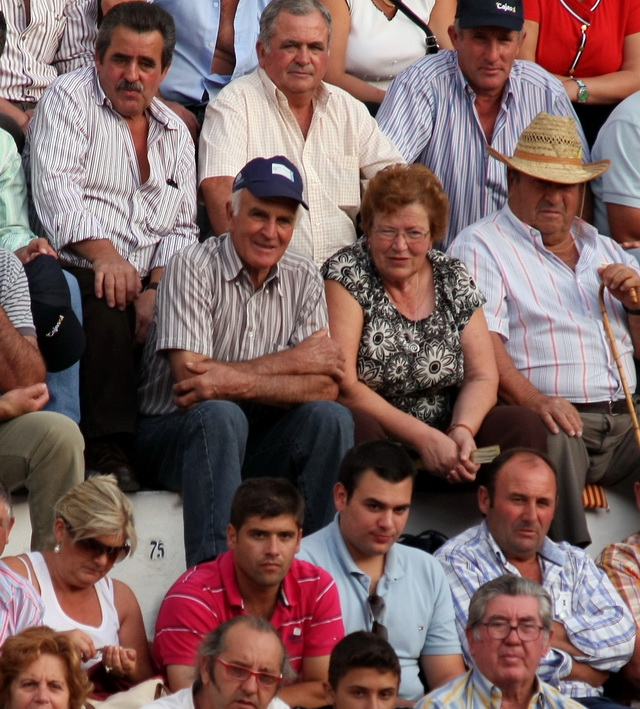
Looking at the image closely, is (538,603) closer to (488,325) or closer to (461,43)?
(488,325)

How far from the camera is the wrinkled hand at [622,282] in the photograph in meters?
6.38

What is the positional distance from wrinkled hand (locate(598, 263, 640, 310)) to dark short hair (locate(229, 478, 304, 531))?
2.17m

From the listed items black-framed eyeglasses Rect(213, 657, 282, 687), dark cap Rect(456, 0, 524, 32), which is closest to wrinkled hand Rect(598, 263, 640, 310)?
dark cap Rect(456, 0, 524, 32)

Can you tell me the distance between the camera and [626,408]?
252 inches

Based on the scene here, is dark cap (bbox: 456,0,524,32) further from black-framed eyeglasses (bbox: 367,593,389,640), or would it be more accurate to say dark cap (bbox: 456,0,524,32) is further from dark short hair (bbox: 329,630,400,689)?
dark short hair (bbox: 329,630,400,689)

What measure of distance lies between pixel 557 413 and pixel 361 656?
1931 mm

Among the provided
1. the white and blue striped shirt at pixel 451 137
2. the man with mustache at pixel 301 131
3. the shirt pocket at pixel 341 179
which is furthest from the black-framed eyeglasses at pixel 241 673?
the white and blue striped shirt at pixel 451 137

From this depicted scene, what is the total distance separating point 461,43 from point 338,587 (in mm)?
2933

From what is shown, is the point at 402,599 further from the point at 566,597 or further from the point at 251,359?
the point at 251,359

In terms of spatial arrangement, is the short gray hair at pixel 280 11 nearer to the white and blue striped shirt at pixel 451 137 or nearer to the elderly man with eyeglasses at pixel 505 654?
the white and blue striped shirt at pixel 451 137

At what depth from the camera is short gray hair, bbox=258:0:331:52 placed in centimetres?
669

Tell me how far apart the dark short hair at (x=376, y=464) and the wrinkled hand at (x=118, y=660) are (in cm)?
92

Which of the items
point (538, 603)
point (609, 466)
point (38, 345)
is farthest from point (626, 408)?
point (38, 345)

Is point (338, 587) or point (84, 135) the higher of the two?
point (84, 135)
